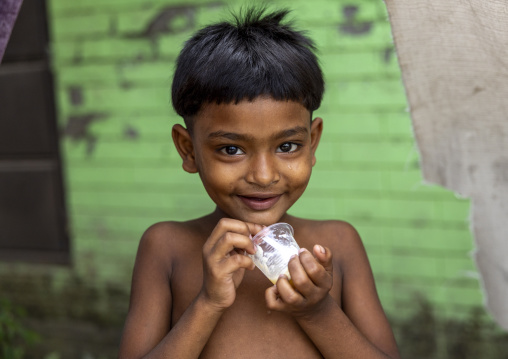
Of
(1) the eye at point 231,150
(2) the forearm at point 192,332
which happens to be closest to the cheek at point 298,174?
(1) the eye at point 231,150

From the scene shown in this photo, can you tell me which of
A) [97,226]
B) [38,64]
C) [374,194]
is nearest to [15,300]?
[97,226]

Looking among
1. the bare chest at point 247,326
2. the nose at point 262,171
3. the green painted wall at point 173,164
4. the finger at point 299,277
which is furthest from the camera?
the green painted wall at point 173,164

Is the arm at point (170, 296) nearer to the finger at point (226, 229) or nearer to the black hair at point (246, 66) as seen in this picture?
the finger at point (226, 229)

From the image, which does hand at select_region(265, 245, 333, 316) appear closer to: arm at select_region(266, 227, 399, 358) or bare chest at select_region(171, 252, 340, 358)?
arm at select_region(266, 227, 399, 358)

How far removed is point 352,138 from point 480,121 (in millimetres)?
1826

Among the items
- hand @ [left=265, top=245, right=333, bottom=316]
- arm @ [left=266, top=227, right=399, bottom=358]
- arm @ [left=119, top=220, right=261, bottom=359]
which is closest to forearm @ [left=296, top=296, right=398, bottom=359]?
arm @ [left=266, top=227, right=399, bottom=358]

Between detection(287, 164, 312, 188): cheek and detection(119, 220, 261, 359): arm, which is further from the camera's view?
detection(287, 164, 312, 188): cheek

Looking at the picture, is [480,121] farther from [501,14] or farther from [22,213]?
[22,213]

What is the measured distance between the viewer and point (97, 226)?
4.03m

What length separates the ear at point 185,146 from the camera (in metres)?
1.59

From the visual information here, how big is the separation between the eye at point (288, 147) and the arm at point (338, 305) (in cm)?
26

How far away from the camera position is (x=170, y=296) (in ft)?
5.21

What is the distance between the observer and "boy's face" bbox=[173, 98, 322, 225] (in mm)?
1389

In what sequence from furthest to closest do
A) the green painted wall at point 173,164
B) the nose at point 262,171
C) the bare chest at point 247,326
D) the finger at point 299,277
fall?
the green painted wall at point 173,164 < the bare chest at point 247,326 < the nose at point 262,171 < the finger at point 299,277
